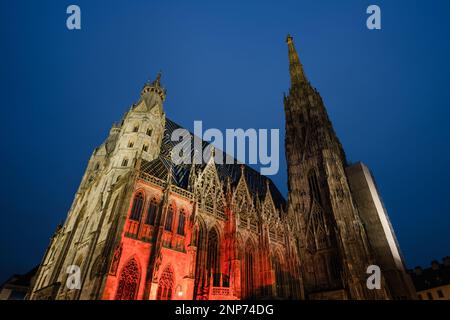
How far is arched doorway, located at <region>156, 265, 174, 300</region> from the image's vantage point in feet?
64.8

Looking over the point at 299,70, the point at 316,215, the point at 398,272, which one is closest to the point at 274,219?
the point at 316,215

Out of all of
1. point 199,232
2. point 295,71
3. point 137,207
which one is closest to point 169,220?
point 137,207

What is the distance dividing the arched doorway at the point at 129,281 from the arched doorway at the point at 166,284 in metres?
1.93

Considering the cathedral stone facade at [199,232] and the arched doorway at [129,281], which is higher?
the cathedral stone facade at [199,232]

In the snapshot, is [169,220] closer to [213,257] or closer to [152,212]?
[152,212]

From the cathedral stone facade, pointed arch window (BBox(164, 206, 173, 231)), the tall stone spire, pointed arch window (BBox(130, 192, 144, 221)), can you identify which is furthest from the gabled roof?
the tall stone spire

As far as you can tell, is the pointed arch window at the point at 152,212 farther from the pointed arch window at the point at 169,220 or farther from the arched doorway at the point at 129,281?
the arched doorway at the point at 129,281

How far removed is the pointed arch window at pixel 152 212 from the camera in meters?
21.5

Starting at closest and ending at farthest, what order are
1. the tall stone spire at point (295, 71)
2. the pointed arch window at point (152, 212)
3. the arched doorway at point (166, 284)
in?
the arched doorway at point (166, 284) < the pointed arch window at point (152, 212) < the tall stone spire at point (295, 71)

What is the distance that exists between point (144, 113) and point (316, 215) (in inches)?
1069

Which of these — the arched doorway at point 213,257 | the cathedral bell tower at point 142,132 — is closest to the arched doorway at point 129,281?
the arched doorway at point 213,257

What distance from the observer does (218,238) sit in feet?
87.0

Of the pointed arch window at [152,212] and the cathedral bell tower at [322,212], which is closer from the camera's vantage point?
the pointed arch window at [152,212]
